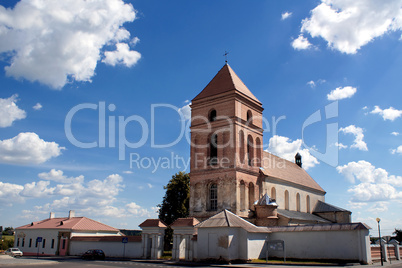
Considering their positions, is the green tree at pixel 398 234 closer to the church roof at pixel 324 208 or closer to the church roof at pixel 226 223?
A: the church roof at pixel 324 208

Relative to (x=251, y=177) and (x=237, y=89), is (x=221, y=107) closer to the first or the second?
(x=237, y=89)

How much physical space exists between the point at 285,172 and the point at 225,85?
13306 mm

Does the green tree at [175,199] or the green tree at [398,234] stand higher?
the green tree at [175,199]

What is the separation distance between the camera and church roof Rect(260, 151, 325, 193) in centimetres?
3497

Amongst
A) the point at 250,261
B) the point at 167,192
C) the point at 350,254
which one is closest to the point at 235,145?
the point at 250,261

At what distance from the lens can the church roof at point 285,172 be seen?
115 ft

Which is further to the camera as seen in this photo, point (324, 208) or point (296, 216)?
point (324, 208)

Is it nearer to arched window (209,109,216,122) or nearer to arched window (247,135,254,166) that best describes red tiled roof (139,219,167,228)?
arched window (247,135,254,166)

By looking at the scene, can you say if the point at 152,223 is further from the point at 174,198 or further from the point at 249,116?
the point at 174,198

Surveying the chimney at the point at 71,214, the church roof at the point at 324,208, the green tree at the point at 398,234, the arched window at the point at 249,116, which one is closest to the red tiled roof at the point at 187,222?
the arched window at the point at 249,116

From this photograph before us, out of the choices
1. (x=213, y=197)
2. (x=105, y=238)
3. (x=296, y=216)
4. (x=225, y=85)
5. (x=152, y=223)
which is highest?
(x=225, y=85)

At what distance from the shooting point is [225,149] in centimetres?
3050

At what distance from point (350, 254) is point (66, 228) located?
89.8ft

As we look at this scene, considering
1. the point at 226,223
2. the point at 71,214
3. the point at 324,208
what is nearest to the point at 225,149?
the point at 226,223
